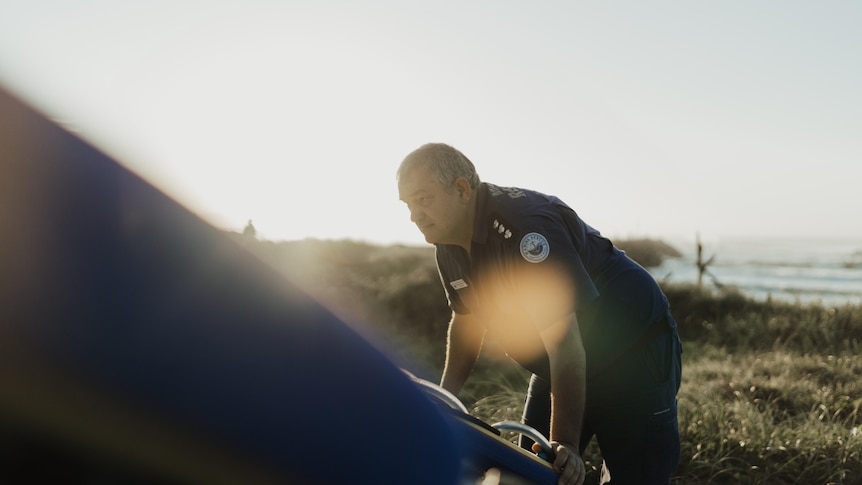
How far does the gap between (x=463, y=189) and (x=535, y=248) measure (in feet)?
1.22

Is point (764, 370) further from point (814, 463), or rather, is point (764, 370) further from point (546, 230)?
point (546, 230)

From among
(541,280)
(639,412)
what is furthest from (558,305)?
(639,412)

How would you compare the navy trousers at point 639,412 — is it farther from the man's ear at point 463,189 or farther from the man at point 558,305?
the man's ear at point 463,189

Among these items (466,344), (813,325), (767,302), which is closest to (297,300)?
(466,344)

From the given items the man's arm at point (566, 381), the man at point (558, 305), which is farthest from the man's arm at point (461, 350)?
the man's arm at point (566, 381)

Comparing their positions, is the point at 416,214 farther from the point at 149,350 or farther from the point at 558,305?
the point at 149,350

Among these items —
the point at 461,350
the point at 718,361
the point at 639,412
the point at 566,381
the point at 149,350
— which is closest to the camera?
the point at 149,350

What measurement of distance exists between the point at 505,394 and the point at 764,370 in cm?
322

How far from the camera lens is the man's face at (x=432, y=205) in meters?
1.95

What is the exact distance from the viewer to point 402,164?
2.00m

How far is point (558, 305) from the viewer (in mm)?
1723

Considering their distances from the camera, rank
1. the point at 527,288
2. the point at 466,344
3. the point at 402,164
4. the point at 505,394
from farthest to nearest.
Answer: the point at 505,394, the point at 466,344, the point at 402,164, the point at 527,288

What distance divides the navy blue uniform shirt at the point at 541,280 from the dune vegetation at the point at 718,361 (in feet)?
1.98

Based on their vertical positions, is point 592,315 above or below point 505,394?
above
